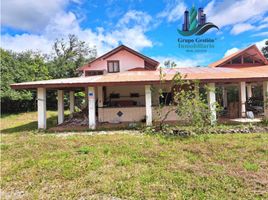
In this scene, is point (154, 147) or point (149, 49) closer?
point (154, 147)

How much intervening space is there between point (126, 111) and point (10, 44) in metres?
29.8

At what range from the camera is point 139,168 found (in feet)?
17.9

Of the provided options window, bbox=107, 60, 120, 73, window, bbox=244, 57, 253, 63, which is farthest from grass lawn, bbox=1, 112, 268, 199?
window, bbox=244, 57, 253, 63

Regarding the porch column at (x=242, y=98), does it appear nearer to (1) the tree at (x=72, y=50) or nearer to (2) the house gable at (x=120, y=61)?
(2) the house gable at (x=120, y=61)

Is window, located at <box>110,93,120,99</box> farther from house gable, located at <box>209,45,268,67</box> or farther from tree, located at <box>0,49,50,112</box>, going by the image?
tree, located at <box>0,49,50,112</box>

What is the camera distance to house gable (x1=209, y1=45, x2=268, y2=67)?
18.9 m

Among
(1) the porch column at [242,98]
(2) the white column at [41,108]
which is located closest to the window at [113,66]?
(2) the white column at [41,108]

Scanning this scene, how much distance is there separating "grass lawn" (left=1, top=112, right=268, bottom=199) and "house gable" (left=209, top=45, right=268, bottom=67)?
1224 centimetres

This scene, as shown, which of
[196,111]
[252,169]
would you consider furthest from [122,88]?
[252,169]

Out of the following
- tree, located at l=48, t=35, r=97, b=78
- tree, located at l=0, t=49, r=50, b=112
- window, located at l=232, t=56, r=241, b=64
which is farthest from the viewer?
tree, located at l=48, t=35, r=97, b=78

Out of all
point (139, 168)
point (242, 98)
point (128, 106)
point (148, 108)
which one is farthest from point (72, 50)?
point (139, 168)

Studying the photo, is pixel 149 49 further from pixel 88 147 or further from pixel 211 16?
pixel 88 147

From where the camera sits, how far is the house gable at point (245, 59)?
61.9 feet

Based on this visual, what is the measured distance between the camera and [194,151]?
21.8ft
